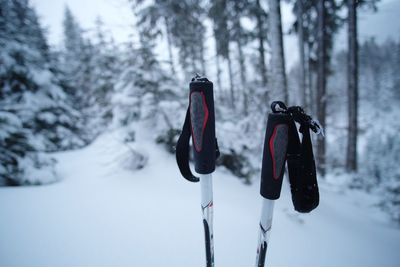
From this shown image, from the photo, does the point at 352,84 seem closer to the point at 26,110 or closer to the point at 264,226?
the point at 264,226

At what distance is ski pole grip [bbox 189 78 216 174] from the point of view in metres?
1.08

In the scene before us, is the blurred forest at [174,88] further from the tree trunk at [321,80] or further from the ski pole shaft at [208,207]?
the ski pole shaft at [208,207]

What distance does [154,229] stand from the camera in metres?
2.16

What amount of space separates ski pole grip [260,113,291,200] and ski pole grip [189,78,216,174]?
30 cm

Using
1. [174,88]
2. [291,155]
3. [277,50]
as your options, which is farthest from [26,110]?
[291,155]

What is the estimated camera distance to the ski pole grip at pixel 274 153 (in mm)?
982

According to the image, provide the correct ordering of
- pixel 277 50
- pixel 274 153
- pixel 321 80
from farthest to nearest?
1. pixel 321 80
2. pixel 277 50
3. pixel 274 153

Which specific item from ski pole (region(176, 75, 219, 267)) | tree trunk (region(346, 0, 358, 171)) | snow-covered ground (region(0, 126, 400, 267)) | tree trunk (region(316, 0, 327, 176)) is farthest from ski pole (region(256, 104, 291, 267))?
tree trunk (region(316, 0, 327, 176))

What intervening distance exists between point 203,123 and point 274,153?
42 centimetres

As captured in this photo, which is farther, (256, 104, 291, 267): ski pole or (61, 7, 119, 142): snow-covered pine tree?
(61, 7, 119, 142): snow-covered pine tree

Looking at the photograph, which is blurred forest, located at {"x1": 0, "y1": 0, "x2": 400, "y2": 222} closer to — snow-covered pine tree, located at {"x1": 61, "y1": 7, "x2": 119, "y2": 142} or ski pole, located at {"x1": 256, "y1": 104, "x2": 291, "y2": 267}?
snow-covered pine tree, located at {"x1": 61, "y1": 7, "x2": 119, "y2": 142}

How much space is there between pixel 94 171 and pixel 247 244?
11.2 feet

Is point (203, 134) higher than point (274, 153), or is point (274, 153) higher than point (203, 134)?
point (203, 134)

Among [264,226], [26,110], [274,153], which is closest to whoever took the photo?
[274,153]
